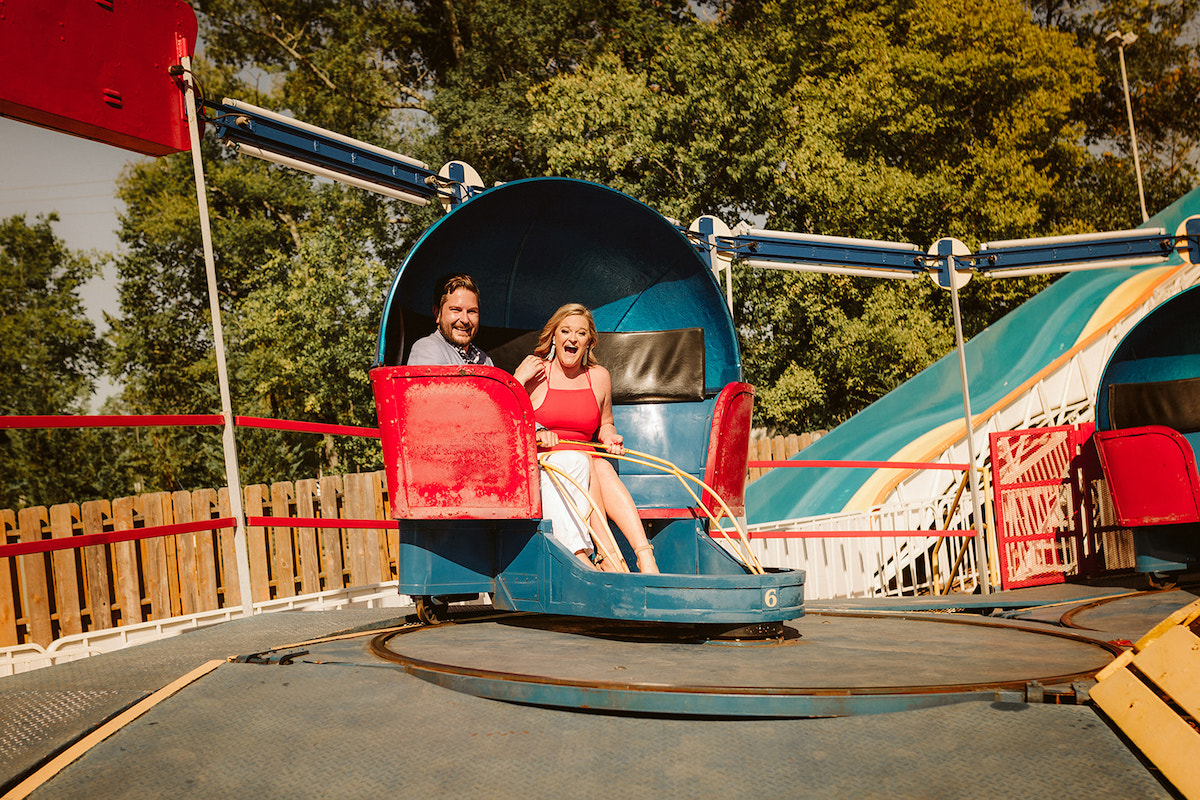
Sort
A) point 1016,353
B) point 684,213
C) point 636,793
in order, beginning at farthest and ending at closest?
point 684,213 < point 1016,353 < point 636,793

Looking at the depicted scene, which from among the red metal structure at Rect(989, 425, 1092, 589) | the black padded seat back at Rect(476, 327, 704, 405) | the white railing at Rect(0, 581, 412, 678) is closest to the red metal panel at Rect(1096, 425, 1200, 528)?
the red metal structure at Rect(989, 425, 1092, 589)

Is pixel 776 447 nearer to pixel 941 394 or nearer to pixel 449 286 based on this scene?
pixel 941 394

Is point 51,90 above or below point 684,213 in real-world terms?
below

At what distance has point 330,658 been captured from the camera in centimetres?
356

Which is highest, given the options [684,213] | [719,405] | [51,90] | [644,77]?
[644,77]

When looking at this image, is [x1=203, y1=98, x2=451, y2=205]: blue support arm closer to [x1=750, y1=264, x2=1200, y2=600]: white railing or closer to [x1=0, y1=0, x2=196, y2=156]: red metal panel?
[x1=0, y1=0, x2=196, y2=156]: red metal panel

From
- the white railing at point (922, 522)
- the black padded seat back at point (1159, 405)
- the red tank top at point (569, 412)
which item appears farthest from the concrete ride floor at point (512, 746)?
the black padded seat back at point (1159, 405)

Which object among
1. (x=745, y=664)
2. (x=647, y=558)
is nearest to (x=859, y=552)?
(x=647, y=558)

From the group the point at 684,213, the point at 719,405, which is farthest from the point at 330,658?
the point at 684,213

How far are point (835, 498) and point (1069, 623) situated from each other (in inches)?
302

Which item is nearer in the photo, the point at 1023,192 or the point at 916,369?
the point at 916,369

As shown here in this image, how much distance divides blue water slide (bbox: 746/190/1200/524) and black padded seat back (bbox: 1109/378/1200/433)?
4.30 meters

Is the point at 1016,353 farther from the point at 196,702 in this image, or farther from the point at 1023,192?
the point at 196,702

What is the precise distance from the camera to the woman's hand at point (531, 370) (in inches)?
194
